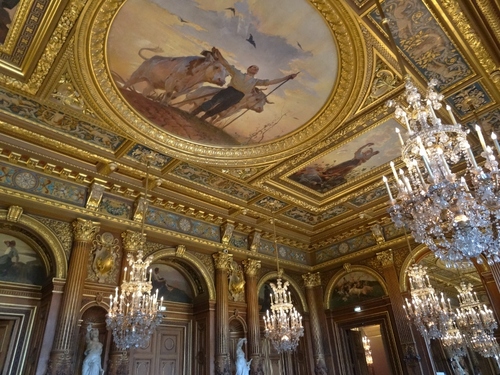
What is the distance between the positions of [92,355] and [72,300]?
1.23m

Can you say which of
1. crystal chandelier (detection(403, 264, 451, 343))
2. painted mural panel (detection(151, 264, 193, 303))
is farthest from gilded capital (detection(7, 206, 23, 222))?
crystal chandelier (detection(403, 264, 451, 343))

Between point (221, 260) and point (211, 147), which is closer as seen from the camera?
point (211, 147)

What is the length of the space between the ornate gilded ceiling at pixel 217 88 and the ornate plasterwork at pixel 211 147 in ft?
0.09

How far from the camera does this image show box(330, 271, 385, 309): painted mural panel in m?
12.3

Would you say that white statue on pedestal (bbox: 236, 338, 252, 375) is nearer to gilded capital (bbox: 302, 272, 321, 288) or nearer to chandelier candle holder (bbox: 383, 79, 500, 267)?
gilded capital (bbox: 302, 272, 321, 288)

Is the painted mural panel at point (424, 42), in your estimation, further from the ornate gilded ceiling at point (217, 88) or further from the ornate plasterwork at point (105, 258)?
the ornate plasterwork at point (105, 258)

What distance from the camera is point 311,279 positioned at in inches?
537

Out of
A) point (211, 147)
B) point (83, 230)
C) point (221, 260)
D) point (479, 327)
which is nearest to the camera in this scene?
point (83, 230)

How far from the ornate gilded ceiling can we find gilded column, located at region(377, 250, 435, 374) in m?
2.35

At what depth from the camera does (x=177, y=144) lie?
8.36 metres

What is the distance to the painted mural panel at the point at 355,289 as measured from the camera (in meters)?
12.3

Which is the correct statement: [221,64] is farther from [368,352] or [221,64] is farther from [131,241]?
[368,352]

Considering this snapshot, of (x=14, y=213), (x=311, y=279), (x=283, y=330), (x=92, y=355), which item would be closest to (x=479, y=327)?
(x=311, y=279)

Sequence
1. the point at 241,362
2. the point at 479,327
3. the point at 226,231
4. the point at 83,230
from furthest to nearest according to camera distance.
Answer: the point at 479,327 → the point at 226,231 → the point at 241,362 → the point at 83,230
